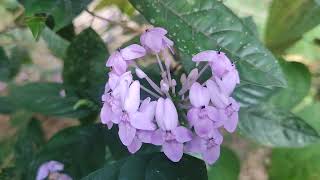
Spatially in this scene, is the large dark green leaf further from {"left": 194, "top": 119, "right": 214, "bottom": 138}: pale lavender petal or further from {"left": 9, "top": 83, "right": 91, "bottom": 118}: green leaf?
{"left": 9, "top": 83, "right": 91, "bottom": 118}: green leaf

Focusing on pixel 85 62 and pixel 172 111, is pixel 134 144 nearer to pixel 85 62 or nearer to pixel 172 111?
pixel 172 111

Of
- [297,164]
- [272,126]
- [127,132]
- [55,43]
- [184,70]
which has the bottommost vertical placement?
[297,164]

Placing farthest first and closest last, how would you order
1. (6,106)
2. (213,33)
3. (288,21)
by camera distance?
(6,106) → (288,21) → (213,33)

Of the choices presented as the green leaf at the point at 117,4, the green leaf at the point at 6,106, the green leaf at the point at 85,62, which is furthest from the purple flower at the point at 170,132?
the green leaf at the point at 6,106

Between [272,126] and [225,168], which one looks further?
[225,168]

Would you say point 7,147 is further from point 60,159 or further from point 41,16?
point 41,16

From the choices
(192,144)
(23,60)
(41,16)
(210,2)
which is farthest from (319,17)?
(23,60)

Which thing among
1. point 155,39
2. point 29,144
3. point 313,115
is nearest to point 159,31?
point 155,39

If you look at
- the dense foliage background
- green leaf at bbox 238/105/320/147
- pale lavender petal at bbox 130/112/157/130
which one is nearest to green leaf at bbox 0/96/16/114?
the dense foliage background
